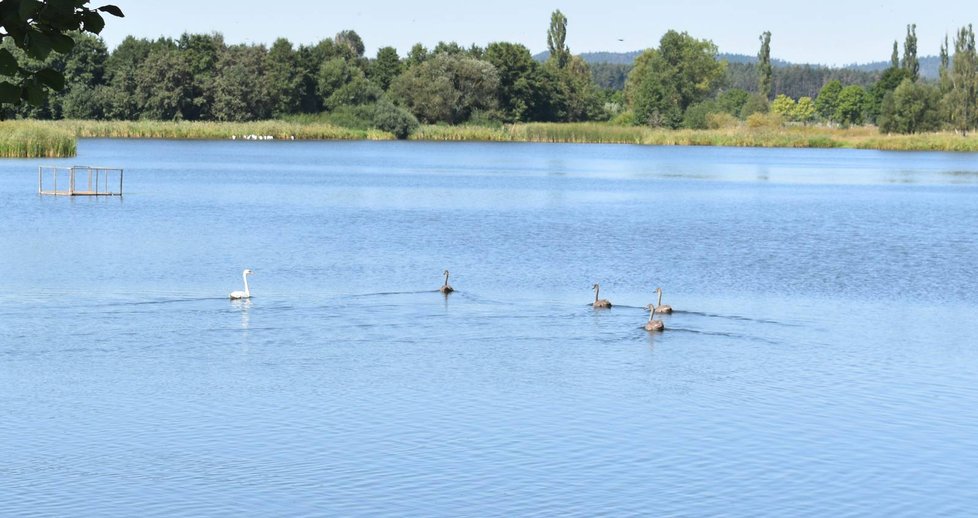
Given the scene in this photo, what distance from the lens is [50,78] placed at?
24.2 ft

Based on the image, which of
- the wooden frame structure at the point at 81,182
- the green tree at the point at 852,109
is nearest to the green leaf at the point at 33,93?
the wooden frame structure at the point at 81,182

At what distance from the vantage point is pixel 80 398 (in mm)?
18062

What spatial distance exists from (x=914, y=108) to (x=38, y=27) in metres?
125

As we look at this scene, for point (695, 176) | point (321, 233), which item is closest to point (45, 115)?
point (695, 176)

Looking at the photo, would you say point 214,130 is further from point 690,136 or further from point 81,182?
point 81,182

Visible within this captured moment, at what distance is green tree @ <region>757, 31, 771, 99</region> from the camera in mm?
175375

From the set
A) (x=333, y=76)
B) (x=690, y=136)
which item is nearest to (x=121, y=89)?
(x=333, y=76)

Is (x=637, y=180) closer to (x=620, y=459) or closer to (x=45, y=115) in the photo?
(x=620, y=459)

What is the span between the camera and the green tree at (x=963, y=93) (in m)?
121

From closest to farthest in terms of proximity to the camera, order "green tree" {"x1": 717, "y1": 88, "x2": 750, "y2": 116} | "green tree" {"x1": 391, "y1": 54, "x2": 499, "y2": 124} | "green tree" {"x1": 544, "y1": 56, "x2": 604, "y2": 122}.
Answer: "green tree" {"x1": 391, "y1": 54, "x2": 499, "y2": 124} → "green tree" {"x1": 544, "y1": 56, "x2": 604, "y2": 122} → "green tree" {"x1": 717, "y1": 88, "x2": 750, "y2": 116}

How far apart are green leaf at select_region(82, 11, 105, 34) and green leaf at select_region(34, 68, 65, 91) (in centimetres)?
47

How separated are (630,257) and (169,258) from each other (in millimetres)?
12059

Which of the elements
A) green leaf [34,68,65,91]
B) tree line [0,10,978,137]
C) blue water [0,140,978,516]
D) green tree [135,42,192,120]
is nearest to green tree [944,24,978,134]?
tree line [0,10,978,137]

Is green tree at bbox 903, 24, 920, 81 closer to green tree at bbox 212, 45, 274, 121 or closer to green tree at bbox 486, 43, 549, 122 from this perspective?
green tree at bbox 486, 43, 549, 122
